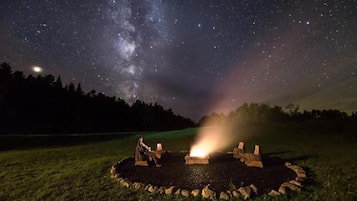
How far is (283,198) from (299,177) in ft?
9.72

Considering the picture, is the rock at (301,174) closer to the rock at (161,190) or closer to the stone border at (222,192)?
the stone border at (222,192)

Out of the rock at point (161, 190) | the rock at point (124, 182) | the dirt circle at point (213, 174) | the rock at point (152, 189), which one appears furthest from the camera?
the rock at point (124, 182)

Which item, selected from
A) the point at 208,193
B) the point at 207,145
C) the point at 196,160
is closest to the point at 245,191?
the point at 208,193

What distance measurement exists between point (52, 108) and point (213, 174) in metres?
72.0

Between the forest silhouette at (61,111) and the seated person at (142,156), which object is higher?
the forest silhouette at (61,111)

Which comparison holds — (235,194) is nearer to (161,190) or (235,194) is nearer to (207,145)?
(161,190)

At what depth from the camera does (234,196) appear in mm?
9414

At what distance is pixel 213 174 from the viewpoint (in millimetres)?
12680

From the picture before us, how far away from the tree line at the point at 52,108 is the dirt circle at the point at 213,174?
57408mm

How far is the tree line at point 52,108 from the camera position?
65250 mm

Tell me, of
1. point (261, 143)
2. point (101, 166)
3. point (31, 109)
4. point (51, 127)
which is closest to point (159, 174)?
point (101, 166)

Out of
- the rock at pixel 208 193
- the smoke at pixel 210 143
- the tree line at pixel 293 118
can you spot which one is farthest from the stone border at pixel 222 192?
the tree line at pixel 293 118

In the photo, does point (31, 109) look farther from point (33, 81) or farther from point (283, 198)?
point (283, 198)

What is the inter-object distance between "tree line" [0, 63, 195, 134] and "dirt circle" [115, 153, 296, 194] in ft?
188
